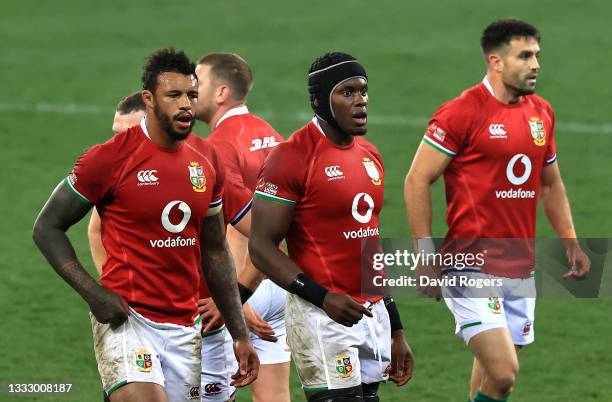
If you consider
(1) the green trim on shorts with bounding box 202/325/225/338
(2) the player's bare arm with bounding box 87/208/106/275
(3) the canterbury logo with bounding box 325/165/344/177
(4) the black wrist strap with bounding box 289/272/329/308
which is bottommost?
(1) the green trim on shorts with bounding box 202/325/225/338

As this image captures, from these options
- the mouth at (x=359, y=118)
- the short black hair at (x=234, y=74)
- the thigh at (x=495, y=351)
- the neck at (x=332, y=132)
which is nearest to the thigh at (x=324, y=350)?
the neck at (x=332, y=132)

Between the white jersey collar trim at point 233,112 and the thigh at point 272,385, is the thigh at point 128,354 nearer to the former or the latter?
the thigh at point 272,385

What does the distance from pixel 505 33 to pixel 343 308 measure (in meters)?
3.39

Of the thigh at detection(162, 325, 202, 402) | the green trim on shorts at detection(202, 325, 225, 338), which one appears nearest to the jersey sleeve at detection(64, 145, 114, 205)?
the thigh at detection(162, 325, 202, 402)

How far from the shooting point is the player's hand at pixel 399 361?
9250 mm

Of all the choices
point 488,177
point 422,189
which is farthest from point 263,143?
point 488,177

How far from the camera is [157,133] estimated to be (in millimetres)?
8555

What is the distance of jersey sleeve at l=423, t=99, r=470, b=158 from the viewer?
1052 cm

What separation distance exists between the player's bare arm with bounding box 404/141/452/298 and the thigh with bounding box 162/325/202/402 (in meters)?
2.36

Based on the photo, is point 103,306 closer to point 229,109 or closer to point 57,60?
point 229,109

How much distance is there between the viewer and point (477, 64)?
25641 millimetres

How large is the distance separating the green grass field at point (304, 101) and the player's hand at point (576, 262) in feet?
5.62

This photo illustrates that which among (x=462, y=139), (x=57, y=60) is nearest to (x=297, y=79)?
(x=57, y=60)

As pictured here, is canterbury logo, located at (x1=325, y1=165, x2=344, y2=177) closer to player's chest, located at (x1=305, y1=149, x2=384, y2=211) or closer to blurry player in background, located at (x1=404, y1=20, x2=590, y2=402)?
player's chest, located at (x1=305, y1=149, x2=384, y2=211)
